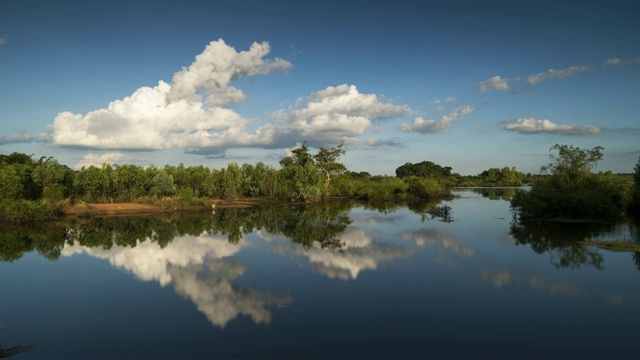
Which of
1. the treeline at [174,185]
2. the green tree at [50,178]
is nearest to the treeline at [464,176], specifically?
the treeline at [174,185]

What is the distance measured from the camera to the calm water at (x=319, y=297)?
30.8ft

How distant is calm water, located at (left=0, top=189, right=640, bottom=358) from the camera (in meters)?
9.38

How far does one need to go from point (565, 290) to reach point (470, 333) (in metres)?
5.96

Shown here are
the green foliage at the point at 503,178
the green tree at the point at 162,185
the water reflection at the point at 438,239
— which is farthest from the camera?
the green foliage at the point at 503,178

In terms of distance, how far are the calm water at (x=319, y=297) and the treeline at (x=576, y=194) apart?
764 cm

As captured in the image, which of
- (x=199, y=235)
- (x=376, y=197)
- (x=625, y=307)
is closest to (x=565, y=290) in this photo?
(x=625, y=307)

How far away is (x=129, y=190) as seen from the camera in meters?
46.6

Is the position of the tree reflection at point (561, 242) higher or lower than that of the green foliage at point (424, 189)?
lower

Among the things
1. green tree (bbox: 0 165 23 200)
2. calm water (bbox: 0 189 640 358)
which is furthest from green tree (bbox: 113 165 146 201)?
calm water (bbox: 0 189 640 358)

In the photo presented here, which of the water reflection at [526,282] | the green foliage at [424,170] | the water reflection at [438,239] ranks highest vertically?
the green foliage at [424,170]

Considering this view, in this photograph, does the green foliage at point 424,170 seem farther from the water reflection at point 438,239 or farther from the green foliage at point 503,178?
the water reflection at point 438,239

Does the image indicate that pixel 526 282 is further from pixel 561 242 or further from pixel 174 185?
pixel 174 185

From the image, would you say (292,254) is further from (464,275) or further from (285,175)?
(285,175)

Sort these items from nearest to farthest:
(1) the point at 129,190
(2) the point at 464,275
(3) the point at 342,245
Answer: (2) the point at 464,275
(3) the point at 342,245
(1) the point at 129,190
